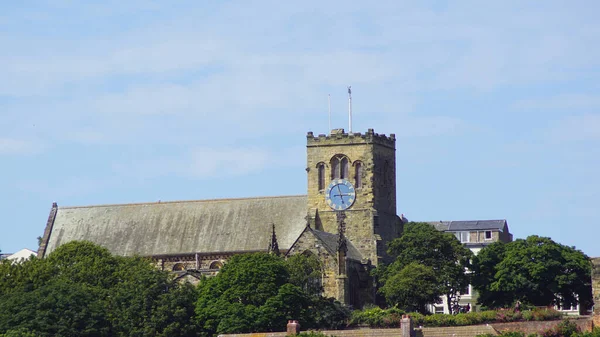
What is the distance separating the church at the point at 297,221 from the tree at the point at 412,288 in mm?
4434

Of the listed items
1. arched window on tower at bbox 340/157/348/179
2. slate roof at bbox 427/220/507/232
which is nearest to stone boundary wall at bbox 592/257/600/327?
arched window on tower at bbox 340/157/348/179

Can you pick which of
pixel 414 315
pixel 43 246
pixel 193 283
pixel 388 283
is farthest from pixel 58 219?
pixel 414 315

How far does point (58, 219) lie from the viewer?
425 feet

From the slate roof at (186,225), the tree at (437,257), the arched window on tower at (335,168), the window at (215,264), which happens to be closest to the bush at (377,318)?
the tree at (437,257)

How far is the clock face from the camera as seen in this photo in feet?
392

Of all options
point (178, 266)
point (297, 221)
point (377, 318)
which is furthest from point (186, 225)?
point (377, 318)

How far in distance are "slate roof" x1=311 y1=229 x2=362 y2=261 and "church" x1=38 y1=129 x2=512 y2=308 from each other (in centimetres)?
11

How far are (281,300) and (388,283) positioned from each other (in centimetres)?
1396

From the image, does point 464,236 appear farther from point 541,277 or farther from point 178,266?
point 541,277

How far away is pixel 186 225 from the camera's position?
12419 cm

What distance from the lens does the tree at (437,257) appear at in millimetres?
112250

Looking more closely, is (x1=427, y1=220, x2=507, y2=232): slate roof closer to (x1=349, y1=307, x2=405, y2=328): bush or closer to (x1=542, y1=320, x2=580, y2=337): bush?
(x1=349, y1=307, x2=405, y2=328): bush

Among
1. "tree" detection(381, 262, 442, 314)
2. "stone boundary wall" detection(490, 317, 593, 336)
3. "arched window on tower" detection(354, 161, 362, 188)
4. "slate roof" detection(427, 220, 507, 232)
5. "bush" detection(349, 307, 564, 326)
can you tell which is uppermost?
"slate roof" detection(427, 220, 507, 232)

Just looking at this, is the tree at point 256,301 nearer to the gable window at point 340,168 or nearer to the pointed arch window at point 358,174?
the pointed arch window at point 358,174
